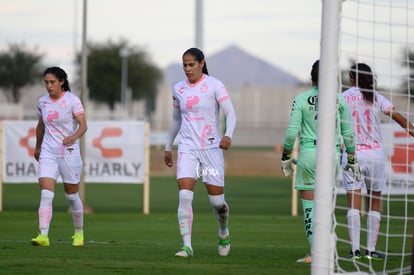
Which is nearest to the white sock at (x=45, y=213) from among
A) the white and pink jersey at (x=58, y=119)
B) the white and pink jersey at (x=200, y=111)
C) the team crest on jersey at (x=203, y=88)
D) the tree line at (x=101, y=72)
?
the white and pink jersey at (x=58, y=119)

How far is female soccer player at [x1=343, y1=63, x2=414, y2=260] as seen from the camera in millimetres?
11969

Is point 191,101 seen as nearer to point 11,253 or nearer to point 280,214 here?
point 11,253

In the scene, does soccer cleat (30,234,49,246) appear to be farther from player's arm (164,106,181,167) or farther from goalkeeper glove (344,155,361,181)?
goalkeeper glove (344,155,361,181)

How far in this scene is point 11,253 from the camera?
12.1 meters

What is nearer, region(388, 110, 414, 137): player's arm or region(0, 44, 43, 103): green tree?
region(388, 110, 414, 137): player's arm

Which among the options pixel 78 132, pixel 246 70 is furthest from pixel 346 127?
pixel 246 70

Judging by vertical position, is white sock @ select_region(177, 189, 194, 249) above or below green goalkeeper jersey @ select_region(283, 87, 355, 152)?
below

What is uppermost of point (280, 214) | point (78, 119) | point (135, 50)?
point (135, 50)

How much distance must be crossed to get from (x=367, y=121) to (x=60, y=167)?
3.88 m

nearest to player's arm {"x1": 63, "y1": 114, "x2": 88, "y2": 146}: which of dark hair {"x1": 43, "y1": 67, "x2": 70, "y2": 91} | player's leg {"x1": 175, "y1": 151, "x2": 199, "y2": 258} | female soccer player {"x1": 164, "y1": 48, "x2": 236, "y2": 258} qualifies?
dark hair {"x1": 43, "y1": 67, "x2": 70, "y2": 91}

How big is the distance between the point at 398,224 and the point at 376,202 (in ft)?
24.6

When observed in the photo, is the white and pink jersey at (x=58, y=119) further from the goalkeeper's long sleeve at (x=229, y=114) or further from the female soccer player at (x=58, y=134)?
the goalkeeper's long sleeve at (x=229, y=114)

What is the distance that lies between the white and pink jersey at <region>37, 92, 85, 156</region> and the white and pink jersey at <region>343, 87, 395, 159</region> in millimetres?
3480

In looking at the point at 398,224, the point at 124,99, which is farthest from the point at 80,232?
the point at 124,99
